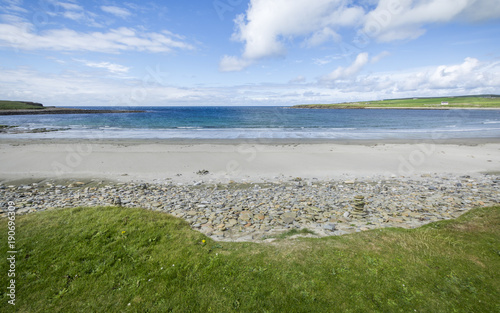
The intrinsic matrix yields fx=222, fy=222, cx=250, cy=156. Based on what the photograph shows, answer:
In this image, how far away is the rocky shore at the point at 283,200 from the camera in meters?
9.18

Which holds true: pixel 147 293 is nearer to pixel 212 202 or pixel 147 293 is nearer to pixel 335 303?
pixel 335 303

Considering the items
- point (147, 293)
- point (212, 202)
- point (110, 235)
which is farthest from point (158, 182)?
point (147, 293)

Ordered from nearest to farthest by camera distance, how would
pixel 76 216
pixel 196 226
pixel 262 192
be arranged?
1. pixel 76 216
2. pixel 196 226
3. pixel 262 192

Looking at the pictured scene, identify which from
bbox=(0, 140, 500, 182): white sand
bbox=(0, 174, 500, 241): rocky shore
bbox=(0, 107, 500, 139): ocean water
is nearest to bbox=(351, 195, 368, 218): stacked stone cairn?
bbox=(0, 174, 500, 241): rocky shore

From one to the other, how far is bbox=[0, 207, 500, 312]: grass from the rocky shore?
1.65 m

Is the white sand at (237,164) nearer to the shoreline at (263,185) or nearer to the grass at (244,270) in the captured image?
the shoreline at (263,185)

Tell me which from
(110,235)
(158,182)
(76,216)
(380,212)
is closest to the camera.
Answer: (110,235)

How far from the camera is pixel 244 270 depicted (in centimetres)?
557

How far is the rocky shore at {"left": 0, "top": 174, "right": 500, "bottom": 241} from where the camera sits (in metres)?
9.18

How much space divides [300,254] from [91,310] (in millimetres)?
4921

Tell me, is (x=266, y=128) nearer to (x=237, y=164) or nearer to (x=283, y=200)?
(x=237, y=164)

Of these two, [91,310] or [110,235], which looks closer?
[91,310]

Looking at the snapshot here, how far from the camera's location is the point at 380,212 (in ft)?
33.8

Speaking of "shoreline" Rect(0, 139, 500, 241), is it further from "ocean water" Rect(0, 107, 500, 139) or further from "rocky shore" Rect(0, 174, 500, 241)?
"ocean water" Rect(0, 107, 500, 139)
